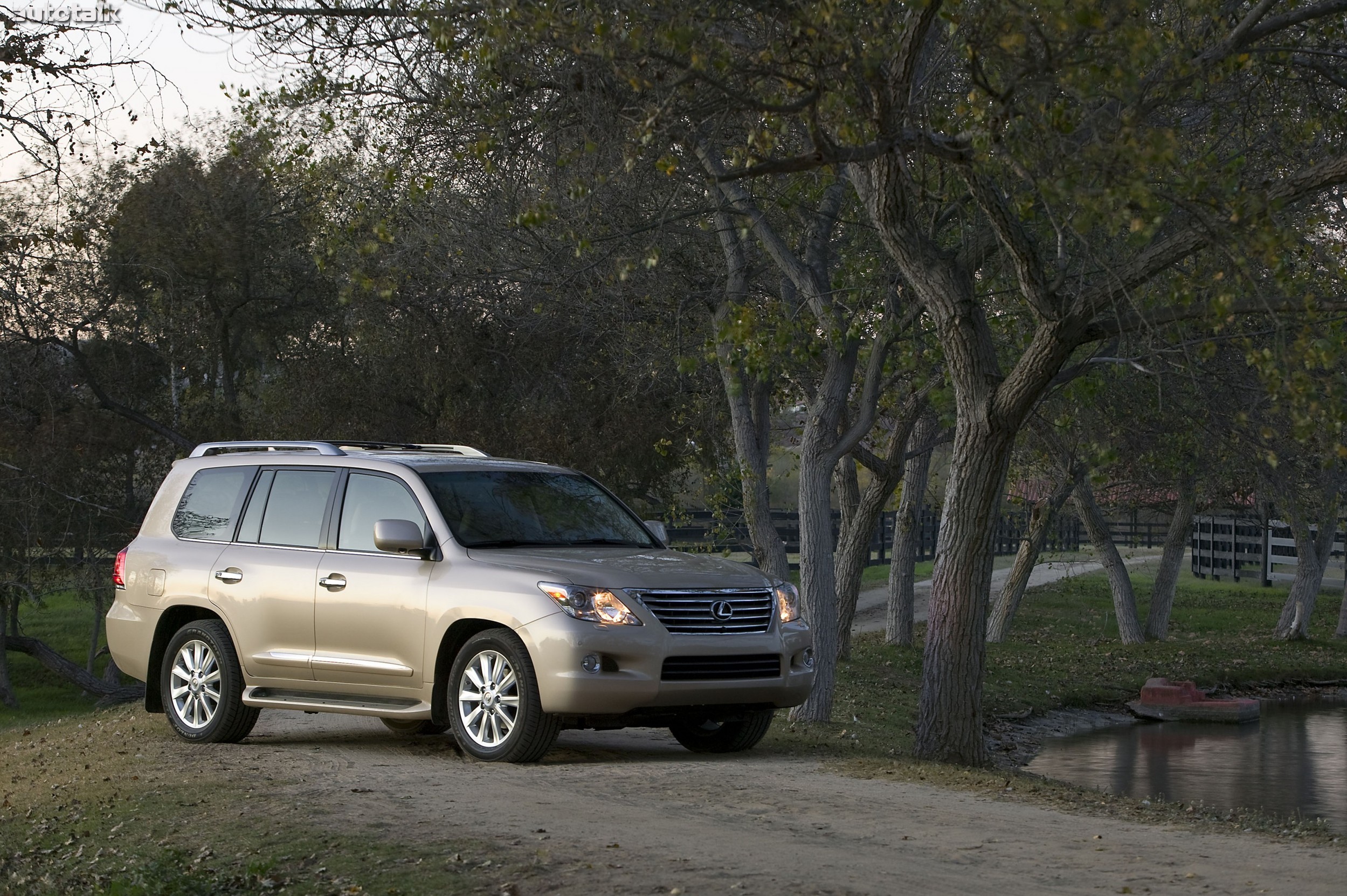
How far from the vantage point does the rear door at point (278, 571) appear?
10469 mm

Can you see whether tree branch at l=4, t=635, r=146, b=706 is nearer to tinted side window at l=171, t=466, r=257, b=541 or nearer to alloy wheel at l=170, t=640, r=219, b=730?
tinted side window at l=171, t=466, r=257, b=541

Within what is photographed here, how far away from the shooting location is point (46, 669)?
30.6 metres

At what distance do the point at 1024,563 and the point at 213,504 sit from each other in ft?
59.6

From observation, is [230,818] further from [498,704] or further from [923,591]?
[923,591]

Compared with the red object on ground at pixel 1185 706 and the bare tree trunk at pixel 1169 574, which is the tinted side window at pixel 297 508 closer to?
the red object on ground at pixel 1185 706

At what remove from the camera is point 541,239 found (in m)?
16.7

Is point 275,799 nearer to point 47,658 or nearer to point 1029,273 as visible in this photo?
point 1029,273

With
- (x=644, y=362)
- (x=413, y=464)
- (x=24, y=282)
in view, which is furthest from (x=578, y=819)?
(x=24, y=282)

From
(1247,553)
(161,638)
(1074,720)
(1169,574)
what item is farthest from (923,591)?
(161,638)

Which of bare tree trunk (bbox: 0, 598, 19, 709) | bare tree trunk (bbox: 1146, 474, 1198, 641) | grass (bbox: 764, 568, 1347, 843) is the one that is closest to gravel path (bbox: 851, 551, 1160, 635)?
grass (bbox: 764, 568, 1347, 843)

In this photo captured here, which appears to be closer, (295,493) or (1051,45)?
(1051,45)

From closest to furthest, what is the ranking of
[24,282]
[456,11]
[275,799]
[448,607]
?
[275,799] < [448,607] < [456,11] < [24,282]

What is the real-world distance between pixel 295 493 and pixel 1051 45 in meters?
5.72

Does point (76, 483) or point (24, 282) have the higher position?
point (24, 282)
